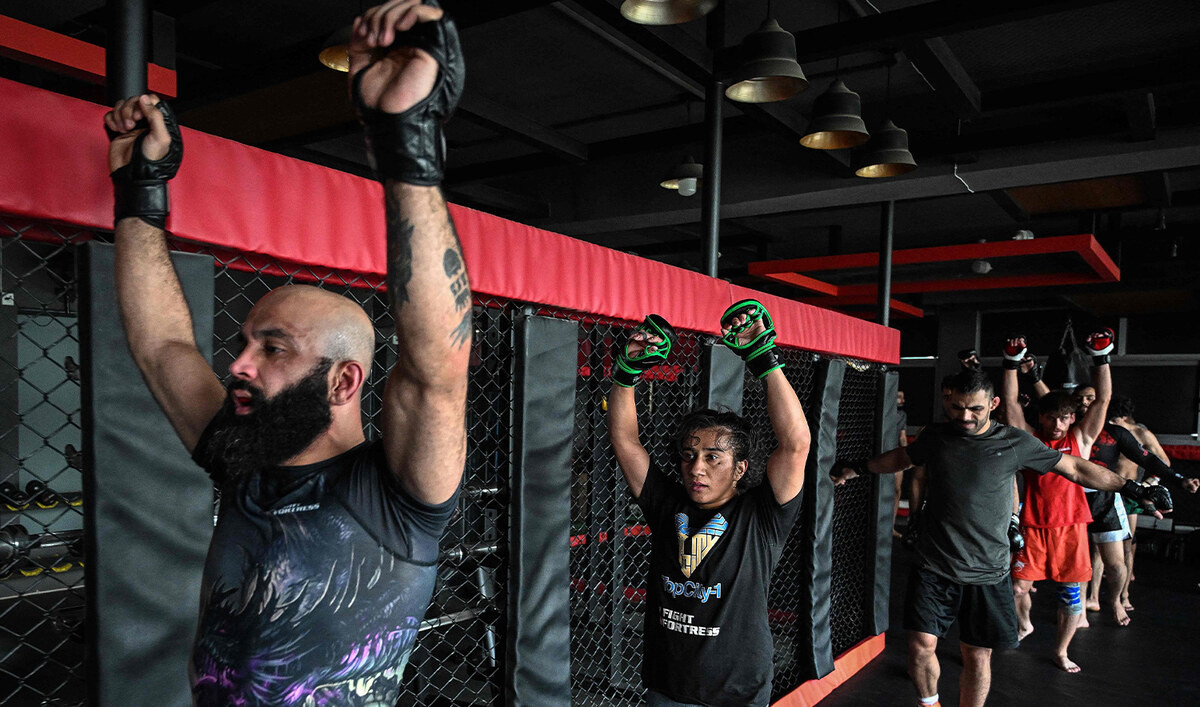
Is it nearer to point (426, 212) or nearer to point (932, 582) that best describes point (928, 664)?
point (932, 582)

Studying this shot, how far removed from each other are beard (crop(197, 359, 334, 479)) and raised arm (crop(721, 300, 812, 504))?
1266 millimetres

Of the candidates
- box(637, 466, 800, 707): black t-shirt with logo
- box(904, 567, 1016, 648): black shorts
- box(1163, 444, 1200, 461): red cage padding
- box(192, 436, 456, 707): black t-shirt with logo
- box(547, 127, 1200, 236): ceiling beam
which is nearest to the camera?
box(192, 436, 456, 707): black t-shirt with logo

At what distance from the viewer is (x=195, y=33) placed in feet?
15.6

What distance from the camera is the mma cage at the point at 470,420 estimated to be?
1.36 m

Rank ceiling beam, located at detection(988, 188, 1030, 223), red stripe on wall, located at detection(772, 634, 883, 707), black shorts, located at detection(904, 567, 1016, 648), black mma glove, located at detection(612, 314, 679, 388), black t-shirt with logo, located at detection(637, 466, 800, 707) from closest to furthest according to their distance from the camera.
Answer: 1. black t-shirt with logo, located at detection(637, 466, 800, 707)
2. black mma glove, located at detection(612, 314, 679, 388)
3. black shorts, located at detection(904, 567, 1016, 648)
4. red stripe on wall, located at detection(772, 634, 883, 707)
5. ceiling beam, located at detection(988, 188, 1030, 223)

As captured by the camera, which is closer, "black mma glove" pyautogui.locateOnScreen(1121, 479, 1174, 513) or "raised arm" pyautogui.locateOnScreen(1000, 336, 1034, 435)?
"black mma glove" pyautogui.locateOnScreen(1121, 479, 1174, 513)

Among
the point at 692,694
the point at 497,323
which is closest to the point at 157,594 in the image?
the point at 497,323

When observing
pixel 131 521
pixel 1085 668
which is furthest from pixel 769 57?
pixel 1085 668

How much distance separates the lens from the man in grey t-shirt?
3.41 metres

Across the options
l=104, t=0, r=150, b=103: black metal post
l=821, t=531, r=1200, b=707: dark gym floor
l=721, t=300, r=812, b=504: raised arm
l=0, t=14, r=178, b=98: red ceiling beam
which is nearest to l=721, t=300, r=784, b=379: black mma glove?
l=721, t=300, r=812, b=504: raised arm

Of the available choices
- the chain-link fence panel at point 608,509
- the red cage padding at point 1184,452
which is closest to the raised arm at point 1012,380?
the chain-link fence panel at point 608,509

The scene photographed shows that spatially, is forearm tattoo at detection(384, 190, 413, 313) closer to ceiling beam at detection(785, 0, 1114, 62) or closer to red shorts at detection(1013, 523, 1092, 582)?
ceiling beam at detection(785, 0, 1114, 62)

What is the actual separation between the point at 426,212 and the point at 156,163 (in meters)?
0.66

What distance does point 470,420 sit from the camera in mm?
3143
